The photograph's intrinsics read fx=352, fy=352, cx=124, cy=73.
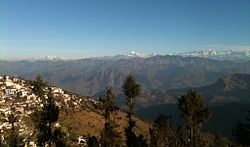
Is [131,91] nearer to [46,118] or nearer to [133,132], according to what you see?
[133,132]

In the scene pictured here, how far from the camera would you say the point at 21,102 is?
375 feet

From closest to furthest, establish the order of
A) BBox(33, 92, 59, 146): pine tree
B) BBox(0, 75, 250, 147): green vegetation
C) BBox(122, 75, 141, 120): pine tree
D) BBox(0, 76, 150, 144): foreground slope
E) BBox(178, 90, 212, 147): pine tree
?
BBox(0, 75, 250, 147): green vegetation < BBox(33, 92, 59, 146): pine tree < BBox(178, 90, 212, 147): pine tree < BBox(122, 75, 141, 120): pine tree < BBox(0, 76, 150, 144): foreground slope

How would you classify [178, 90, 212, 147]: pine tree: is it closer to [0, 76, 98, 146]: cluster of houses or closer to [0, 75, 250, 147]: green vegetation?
[0, 75, 250, 147]: green vegetation

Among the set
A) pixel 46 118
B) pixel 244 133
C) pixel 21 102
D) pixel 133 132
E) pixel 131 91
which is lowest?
pixel 133 132

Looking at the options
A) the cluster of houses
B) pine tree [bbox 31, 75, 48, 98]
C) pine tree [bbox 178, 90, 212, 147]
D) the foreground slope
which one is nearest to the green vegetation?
pine tree [bbox 178, 90, 212, 147]

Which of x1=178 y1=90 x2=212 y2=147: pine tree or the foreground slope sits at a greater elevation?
x1=178 y1=90 x2=212 y2=147: pine tree

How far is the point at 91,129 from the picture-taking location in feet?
357

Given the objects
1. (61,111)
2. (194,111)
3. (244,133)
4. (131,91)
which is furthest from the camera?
(61,111)

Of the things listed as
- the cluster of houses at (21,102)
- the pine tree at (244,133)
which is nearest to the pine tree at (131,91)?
the cluster of houses at (21,102)

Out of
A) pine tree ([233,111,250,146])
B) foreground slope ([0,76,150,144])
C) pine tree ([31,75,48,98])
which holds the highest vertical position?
pine tree ([31,75,48,98])

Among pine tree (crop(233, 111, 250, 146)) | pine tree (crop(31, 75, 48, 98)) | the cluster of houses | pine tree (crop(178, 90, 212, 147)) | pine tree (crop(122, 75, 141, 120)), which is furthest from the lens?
pine tree (crop(31, 75, 48, 98))

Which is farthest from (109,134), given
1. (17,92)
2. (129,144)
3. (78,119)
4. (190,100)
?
(17,92)

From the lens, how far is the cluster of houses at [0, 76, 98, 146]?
3719 inches

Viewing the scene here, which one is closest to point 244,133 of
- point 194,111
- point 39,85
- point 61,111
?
point 194,111
